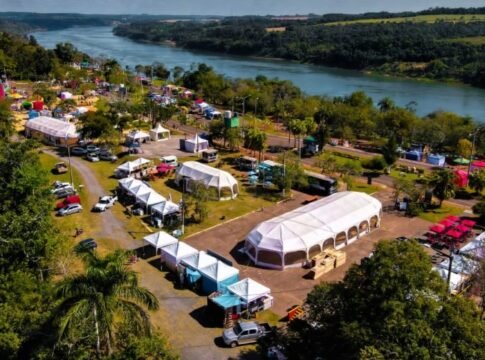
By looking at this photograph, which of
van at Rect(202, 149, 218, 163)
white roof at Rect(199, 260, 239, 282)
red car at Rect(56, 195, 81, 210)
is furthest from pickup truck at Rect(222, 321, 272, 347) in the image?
van at Rect(202, 149, 218, 163)

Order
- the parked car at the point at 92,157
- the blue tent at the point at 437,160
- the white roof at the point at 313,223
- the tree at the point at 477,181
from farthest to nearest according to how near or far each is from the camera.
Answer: the blue tent at the point at 437,160, the parked car at the point at 92,157, the tree at the point at 477,181, the white roof at the point at 313,223

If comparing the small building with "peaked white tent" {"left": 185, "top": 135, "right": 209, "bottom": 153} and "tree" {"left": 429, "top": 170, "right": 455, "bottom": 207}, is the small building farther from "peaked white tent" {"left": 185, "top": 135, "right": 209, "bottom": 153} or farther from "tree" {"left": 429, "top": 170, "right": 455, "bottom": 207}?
"tree" {"left": 429, "top": 170, "right": 455, "bottom": 207}

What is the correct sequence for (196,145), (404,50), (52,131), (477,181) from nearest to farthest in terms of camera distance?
(477,181), (196,145), (52,131), (404,50)

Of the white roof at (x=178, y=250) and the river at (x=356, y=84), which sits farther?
the river at (x=356, y=84)

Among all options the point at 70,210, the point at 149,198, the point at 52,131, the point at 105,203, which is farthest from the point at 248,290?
the point at 52,131

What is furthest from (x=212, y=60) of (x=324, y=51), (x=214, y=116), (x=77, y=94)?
(x=214, y=116)

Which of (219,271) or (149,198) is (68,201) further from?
(219,271)

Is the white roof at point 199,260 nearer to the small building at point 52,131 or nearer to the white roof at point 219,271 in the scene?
the white roof at point 219,271

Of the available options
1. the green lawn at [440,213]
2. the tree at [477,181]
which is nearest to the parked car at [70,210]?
the green lawn at [440,213]
